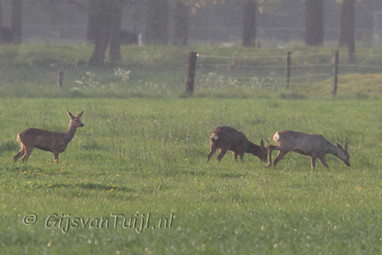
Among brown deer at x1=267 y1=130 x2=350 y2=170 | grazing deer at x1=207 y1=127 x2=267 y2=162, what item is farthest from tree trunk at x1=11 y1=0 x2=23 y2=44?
brown deer at x1=267 y1=130 x2=350 y2=170

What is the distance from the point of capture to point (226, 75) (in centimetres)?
3738

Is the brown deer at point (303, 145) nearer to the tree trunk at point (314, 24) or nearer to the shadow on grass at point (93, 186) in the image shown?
the shadow on grass at point (93, 186)

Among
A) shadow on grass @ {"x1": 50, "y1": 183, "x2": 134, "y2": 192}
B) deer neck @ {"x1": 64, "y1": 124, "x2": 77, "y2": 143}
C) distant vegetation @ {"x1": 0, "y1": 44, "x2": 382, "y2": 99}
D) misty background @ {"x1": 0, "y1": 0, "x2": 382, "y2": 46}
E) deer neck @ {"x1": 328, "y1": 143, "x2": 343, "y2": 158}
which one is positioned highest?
misty background @ {"x1": 0, "y1": 0, "x2": 382, "y2": 46}

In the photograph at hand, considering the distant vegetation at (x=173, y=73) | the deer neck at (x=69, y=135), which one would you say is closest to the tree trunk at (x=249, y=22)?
the distant vegetation at (x=173, y=73)

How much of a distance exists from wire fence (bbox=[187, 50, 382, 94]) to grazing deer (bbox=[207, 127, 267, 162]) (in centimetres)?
1542

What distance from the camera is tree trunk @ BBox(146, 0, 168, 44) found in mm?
46625

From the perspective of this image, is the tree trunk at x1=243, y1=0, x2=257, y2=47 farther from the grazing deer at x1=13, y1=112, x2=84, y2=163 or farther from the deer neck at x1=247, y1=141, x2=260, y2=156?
the grazing deer at x1=13, y1=112, x2=84, y2=163

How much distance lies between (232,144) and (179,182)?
2769 millimetres

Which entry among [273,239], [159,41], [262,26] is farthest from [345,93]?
[262,26]

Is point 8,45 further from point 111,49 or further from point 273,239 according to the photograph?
point 273,239

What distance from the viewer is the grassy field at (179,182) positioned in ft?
26.9

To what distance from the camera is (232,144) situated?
48.3ft

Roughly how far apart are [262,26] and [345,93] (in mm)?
50674

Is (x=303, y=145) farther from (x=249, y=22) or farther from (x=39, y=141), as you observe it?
(x=249, y=22)
